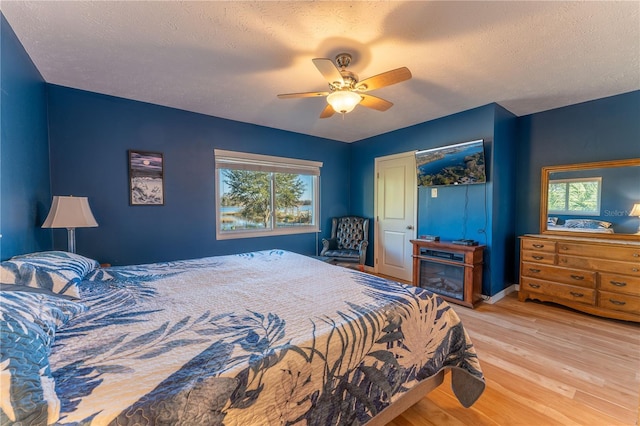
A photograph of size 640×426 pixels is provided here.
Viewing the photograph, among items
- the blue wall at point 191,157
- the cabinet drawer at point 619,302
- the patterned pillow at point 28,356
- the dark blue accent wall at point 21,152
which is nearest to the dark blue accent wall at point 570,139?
the blue wall at point 191,157

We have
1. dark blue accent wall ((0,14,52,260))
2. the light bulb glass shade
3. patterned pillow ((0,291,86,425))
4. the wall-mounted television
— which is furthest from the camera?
the wall-mounted television

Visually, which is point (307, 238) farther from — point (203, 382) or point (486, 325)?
point (203, 382)

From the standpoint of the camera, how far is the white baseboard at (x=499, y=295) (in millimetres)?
3279

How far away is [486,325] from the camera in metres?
2.69

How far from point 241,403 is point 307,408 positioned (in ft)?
0.93

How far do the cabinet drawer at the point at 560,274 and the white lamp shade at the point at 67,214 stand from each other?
15.8ft

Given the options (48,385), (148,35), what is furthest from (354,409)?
(148,35)

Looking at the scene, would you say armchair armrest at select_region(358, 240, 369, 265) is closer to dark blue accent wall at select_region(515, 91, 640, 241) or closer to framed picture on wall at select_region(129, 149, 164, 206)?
dark blue accent wall at select_region(515, 91, 640, 241)

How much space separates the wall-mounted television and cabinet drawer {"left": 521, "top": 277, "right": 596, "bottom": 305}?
1396mm

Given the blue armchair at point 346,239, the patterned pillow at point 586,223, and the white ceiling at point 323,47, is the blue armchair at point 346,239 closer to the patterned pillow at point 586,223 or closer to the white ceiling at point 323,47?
the white ceiling at point 323,47

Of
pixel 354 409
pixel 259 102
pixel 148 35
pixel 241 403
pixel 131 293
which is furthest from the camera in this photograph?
pixel 259 102

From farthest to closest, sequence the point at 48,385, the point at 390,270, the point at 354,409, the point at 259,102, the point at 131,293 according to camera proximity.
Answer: the point at 390,270
the point at 259,102
the point at 131,293
the point at 354,409
the point at 48,385

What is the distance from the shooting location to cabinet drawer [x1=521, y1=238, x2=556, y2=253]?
3045 millimetres

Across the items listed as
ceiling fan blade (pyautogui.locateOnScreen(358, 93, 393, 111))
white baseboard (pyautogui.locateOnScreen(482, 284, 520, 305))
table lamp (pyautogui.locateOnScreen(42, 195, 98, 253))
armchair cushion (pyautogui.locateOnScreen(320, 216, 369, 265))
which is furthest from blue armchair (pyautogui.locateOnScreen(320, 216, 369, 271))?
table lamp (pyautogui.locateOnScreen(42, 195, 98, 253))
